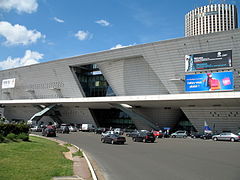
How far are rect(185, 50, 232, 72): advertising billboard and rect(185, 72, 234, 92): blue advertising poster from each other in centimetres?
136

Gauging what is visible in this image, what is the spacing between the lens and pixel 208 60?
44688 mm

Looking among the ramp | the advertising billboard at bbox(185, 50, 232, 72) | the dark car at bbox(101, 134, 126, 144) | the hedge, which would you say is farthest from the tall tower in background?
the hedge

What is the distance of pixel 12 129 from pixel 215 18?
17517 cm

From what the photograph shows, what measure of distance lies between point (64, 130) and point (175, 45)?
25.6 meters

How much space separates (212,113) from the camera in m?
47.3

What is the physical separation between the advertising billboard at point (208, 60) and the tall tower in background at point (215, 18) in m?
138

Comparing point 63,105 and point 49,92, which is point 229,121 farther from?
point 49,92

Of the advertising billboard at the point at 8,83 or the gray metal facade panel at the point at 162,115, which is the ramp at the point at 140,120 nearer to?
Answer: the gray metal facade panel at the point at 162,115

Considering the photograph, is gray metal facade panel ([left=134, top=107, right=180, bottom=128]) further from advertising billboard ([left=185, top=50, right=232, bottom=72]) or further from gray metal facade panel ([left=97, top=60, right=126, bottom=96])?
advertising billboard ([left=185, top=50, right=232, bottom=72])

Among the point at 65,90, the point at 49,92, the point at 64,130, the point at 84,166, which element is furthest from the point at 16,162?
the point at 49,92

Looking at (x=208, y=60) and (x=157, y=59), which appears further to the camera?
(x=157, y=59)

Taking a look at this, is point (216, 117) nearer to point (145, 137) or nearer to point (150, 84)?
point (150, 84)

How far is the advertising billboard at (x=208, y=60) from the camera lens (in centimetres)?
4300

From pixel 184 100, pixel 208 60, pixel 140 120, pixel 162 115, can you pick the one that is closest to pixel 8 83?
pixel 140 120
